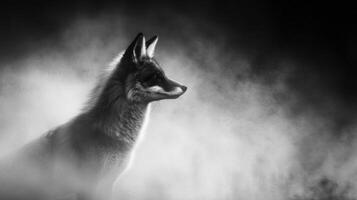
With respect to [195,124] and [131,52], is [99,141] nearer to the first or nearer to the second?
[131,52]

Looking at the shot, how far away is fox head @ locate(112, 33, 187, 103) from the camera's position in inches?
109

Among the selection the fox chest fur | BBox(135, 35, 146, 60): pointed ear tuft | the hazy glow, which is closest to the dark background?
the hazy glow

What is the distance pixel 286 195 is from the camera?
13.7ft

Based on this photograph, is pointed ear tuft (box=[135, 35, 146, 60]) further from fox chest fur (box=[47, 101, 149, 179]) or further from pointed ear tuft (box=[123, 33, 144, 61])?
fox chest fur (box=[47, 101, 149, 179])

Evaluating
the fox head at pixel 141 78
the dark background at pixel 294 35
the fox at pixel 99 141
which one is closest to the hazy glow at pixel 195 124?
the dark background at pixel 294 35

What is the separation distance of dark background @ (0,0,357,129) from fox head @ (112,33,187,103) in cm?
145

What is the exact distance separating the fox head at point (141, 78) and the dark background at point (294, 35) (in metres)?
1.45

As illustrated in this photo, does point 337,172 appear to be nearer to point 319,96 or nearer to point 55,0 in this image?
point 319,96

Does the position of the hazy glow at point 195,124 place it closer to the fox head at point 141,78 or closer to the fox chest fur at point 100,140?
the fox chest fur at point 100,140

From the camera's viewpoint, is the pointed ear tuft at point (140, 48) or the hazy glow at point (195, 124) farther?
the hazy glow at point (195, 124)

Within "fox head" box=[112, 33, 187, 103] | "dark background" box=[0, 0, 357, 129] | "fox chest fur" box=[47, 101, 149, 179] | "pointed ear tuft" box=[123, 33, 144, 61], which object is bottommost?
"fox chest fur" box=[47, 101, 149, 179]

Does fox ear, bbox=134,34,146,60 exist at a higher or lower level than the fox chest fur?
higher

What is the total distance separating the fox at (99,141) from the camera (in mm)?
2643

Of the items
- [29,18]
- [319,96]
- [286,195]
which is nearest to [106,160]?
[29,18]
